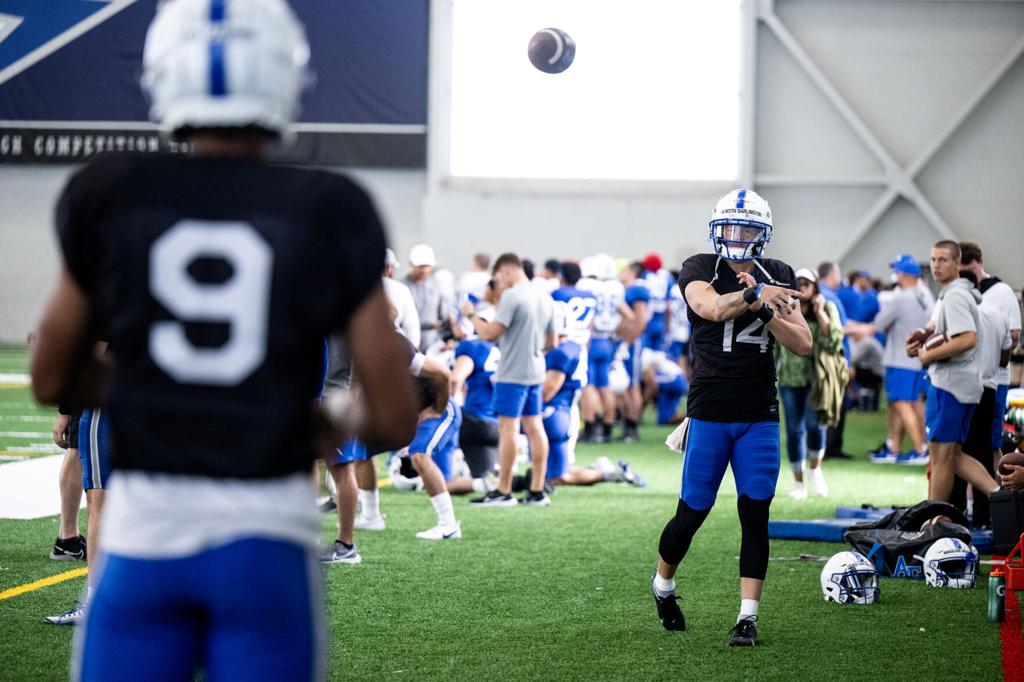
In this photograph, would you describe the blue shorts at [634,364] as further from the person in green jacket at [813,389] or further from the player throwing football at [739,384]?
the player throwing football at [739,384]

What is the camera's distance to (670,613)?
6.91 m

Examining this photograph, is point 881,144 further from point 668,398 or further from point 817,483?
point 817,483

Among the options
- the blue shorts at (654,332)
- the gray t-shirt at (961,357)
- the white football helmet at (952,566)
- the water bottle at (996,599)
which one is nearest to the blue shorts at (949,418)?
the gray t-shirt at (961,357)

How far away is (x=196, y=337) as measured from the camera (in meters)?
2.42

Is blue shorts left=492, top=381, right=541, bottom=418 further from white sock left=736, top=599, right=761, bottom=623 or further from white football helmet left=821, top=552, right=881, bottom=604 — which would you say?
white sock left=736, top=599, right=761, bottom=623

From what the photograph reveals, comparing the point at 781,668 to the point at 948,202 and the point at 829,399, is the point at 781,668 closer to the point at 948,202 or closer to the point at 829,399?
the point at 829,399

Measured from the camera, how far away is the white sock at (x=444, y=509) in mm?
9688

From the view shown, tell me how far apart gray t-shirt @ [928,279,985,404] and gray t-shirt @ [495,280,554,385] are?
10.8 ft

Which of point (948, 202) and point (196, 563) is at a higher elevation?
point (948, 202)

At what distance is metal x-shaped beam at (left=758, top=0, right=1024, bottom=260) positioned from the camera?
1066 inches

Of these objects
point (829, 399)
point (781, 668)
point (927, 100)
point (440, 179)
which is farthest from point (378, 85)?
point (781, 668)

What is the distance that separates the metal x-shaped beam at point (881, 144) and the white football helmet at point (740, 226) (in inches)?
846

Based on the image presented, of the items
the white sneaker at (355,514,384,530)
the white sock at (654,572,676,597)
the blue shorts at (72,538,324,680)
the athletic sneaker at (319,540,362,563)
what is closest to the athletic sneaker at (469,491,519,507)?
the white sneaker at (355,514,384,530)

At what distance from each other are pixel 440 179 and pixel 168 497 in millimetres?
25801
